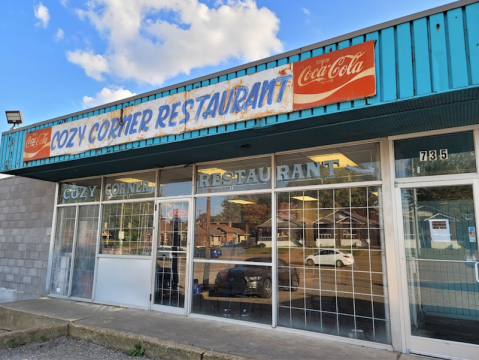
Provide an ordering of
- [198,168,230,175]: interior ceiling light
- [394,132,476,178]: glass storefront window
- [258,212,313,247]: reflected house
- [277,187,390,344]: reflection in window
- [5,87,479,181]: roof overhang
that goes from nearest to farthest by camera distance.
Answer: [5,87,479,181]: roof overhang → [394,132,476,178]: glass storefront window → [277,187,390,344]: reflection in window → [258,212,313,247]: reflected house → [198,168,230,175]: interior ceiling light

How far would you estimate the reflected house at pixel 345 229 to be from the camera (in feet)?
15.9

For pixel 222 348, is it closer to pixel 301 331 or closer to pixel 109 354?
pixel 301 331

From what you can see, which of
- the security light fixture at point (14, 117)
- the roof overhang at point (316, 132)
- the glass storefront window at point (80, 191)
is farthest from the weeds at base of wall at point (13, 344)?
the security light fixture at point (14, 117)

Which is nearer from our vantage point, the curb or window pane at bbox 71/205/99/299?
the curb

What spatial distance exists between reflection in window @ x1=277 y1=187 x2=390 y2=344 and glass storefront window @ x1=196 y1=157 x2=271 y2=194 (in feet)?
1.91

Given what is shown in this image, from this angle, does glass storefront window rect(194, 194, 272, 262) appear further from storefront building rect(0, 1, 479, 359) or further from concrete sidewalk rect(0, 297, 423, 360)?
concrete sidewalk rect(0, 297, 423, 360)

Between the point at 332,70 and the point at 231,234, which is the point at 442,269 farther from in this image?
the point at 231,234

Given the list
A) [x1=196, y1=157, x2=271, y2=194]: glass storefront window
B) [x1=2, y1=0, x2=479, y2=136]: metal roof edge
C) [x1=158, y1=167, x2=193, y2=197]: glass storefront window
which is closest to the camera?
[x1=2, y1=0, x2=479, y2=136]: metal roof edge

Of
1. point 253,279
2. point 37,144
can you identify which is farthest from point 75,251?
point 253,279

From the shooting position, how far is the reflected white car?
195 inches

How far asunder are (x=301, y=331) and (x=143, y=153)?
12.8ft

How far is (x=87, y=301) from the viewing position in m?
7.59

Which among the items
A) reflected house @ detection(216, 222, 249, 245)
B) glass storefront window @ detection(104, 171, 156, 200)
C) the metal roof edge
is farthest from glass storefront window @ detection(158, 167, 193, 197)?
the metal roof edge

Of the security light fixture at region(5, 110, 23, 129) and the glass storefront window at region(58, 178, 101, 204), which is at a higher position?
the security light fixture at region(5, 110, 23, 129)
